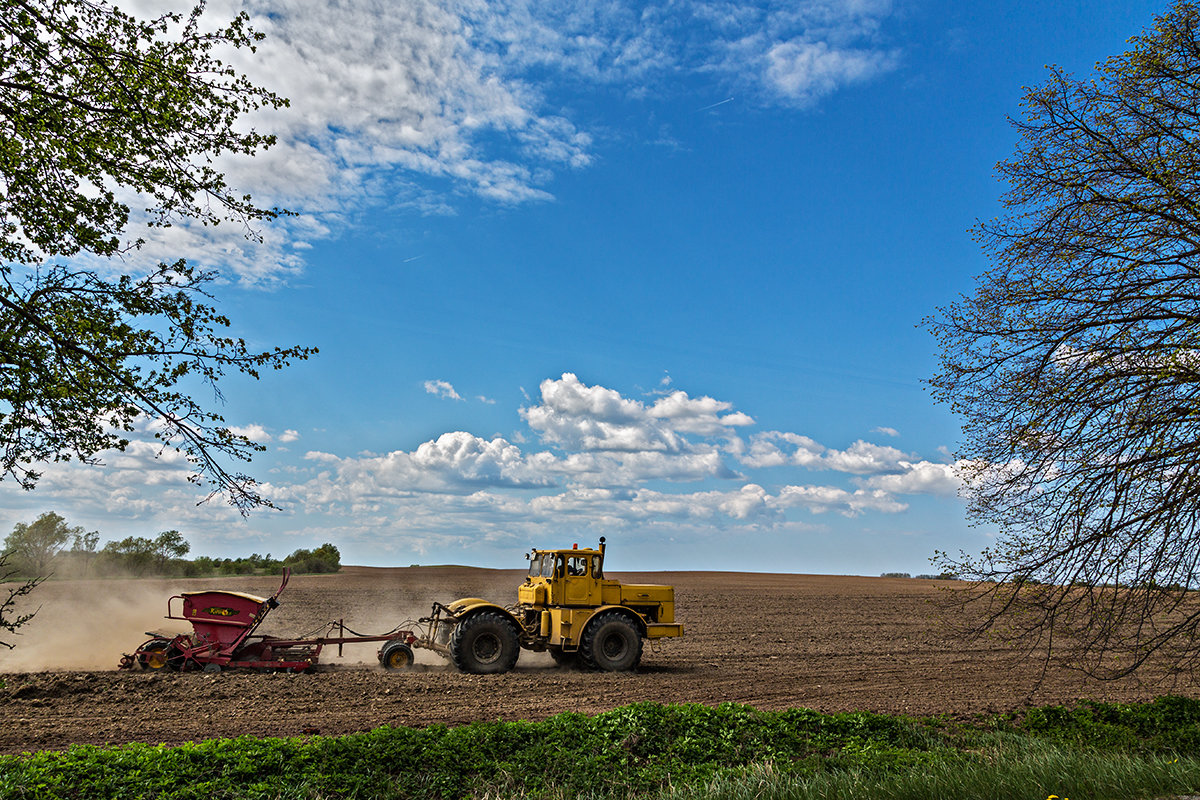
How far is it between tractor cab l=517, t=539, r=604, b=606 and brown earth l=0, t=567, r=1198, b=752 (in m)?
1.51

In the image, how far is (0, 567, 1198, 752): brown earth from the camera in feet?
33.9

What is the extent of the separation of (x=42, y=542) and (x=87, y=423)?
53.4 ft

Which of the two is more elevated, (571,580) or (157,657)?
(571,580)

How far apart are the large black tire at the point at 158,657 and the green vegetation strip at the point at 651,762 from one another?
5573 millimetres

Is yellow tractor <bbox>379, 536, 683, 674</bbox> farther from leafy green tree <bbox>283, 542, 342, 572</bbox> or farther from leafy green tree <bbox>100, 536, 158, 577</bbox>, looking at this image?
leafy green tree <bbox>283, 542, 342, 572</bbox>

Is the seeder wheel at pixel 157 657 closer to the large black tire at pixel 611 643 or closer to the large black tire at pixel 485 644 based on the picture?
the large black tire at pixel 485 644

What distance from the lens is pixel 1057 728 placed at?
428 inches

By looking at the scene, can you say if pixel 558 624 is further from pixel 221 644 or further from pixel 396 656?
pixel 221 644

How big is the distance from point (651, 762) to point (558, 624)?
6.85 m

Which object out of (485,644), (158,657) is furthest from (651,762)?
(158,657)

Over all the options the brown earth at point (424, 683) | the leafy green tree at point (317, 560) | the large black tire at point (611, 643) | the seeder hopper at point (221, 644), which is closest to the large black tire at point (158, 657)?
the seeder hopper at point (221, 644)

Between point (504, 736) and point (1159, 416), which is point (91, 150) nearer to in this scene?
point (504, 736)

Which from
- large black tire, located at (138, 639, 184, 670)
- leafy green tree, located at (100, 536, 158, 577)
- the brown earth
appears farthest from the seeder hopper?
leafy green tree, located at (100, 536, 158, 577)

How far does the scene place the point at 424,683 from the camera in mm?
13117
